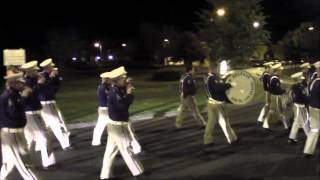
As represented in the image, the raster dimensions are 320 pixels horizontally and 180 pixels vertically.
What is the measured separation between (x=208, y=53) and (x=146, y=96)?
19120mm

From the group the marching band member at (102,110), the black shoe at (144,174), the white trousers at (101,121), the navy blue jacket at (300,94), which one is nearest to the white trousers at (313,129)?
the navy blue jacket at (300,94)

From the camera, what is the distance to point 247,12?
149 ft

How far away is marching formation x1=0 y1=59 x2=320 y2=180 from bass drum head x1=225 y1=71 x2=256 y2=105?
0.13 metres

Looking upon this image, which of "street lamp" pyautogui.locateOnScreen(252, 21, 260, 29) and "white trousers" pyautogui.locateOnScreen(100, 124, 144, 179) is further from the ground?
"street lamp" pyautogui.locateOnScreen(252, 21, 260, 29)

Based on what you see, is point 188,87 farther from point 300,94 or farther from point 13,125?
point 13,125

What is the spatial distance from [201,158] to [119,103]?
298cm

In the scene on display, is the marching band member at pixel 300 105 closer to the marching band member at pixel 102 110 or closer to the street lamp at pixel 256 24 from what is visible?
the marching band member at pixel 102 110

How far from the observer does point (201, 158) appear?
480 inches

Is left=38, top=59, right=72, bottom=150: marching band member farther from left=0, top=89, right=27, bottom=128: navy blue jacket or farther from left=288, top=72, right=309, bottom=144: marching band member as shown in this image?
left=288, top=72, right=309, bottom=144: marching band member

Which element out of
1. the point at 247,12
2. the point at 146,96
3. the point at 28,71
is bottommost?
the point at 146,96

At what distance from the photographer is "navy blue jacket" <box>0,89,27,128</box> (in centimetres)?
925

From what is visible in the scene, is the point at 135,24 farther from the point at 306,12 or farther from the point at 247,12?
the point at 247,12

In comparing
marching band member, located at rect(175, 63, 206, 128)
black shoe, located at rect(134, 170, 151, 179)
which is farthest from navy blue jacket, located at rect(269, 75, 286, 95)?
black shoe, located at rect(134, 170, 151, 179)

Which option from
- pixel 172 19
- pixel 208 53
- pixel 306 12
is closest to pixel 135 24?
pixel 172 19
